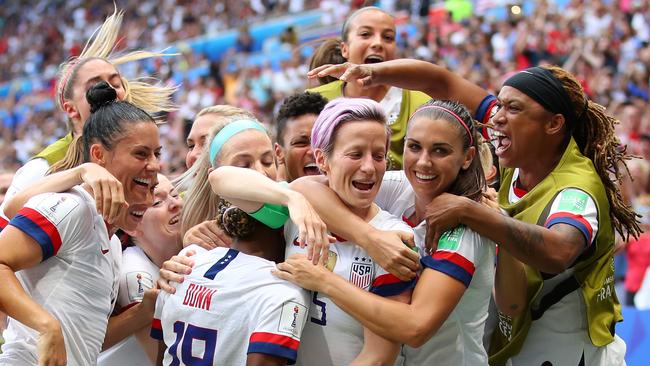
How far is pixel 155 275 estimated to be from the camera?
4.71 meters

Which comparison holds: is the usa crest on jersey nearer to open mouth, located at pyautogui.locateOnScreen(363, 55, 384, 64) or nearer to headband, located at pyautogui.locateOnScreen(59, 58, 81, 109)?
open mouth, located at pyautogui.locateOnScreen(363, 55, 384, 64)

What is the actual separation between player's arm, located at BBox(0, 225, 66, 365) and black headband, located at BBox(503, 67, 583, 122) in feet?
7.58

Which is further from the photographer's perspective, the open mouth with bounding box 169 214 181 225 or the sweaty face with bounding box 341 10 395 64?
the sweaty face with bounding box 341 10 395 64

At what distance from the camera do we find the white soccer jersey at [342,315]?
144 inches

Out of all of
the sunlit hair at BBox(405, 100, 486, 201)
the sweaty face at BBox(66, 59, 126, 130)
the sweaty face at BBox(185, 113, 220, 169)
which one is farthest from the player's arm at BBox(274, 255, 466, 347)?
the sweaty face at BBox(66, 59, 126, 130)

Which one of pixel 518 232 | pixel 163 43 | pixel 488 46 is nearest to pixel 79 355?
pixel 518 232

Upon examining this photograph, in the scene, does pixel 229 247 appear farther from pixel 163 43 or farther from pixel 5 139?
pixel 163 43

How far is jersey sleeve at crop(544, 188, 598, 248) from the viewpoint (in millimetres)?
4086

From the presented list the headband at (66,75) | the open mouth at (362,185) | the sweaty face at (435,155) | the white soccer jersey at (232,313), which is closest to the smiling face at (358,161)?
the open mouth at (362,185)

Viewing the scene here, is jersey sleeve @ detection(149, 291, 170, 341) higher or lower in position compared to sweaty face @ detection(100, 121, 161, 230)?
lower

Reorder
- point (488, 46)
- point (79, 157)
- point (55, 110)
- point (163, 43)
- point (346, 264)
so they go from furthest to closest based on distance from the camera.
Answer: point (163, 43), point (55, 110), point (488, 46), point (79, 157), point (346, 264)

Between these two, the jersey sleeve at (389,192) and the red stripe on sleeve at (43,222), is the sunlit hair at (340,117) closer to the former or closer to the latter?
the jersey sleeve at (389,192)

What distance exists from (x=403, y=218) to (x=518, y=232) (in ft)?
1.99

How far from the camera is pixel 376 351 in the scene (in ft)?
11.6
